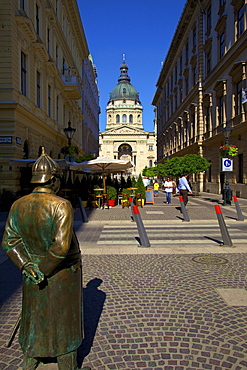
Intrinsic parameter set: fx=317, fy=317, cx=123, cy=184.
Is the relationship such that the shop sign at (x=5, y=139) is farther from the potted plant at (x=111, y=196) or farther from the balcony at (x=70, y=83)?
the balcony at (x=70, y=83)

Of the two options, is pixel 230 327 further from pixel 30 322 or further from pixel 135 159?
pixel 135 159

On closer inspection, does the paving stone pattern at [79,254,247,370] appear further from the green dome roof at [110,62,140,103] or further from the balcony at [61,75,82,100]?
the green dome roof at [110,62,140,103]

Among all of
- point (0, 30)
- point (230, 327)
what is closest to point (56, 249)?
point (230, 327)

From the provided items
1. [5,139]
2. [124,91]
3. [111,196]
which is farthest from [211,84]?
[124,91]

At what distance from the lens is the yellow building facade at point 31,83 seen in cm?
1487

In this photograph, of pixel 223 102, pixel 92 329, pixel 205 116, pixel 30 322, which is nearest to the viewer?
pixel 30 322

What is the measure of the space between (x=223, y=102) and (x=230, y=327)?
26.0m

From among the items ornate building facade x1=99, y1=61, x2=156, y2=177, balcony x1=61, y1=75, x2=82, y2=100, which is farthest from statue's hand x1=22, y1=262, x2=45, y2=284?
ornate building facade x1=99, y1=61, x2=156, y2=177

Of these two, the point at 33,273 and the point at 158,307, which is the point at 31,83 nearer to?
the point at 158,307

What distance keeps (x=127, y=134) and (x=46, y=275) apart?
11332 cm

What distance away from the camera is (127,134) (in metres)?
114

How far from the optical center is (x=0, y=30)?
1475 centimetres

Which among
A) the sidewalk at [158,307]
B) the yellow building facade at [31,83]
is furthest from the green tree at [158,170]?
the sidewalk at [158,307]

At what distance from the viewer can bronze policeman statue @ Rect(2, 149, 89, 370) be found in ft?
6.96
